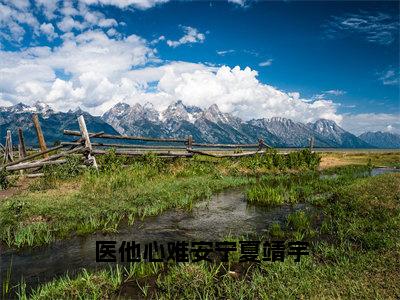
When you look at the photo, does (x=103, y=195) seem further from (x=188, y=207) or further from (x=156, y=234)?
(x=156, y=234)

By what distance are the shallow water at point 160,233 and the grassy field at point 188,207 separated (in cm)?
39

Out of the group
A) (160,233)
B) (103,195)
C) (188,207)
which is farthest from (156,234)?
(103,195)

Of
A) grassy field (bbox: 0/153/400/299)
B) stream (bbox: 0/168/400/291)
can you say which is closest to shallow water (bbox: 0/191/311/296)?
stream (bbox: 0/168/400/291)

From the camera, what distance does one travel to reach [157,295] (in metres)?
5.06

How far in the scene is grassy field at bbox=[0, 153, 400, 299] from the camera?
5020 millimetres

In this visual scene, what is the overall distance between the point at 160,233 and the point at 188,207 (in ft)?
9.21

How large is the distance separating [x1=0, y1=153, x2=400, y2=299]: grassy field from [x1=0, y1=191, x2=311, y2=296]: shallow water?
39cm

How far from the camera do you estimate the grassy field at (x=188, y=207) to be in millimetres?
5020

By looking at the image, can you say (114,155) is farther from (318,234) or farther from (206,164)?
(318,234)

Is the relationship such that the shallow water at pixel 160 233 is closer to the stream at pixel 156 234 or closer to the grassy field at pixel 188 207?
the stream at pixel 156 234

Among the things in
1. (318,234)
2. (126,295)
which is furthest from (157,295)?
(318,234)

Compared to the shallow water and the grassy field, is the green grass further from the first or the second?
the shallow water

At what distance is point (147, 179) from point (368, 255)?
1019 centimetres

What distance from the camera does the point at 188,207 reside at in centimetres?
1088
